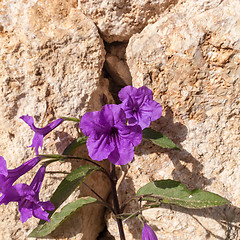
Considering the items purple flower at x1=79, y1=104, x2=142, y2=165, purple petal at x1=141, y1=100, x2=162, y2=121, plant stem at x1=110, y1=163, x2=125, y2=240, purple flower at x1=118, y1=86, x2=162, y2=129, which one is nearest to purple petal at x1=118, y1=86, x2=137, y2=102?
purple flower at x1=118, y1=86, x2=162, y2=129

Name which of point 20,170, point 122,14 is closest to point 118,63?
point 122,14

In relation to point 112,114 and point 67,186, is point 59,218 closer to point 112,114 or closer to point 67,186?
point 67,186

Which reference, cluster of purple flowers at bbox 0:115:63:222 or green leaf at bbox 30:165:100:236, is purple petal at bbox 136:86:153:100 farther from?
cluster of purple flowers at bbox 0:115:63:222

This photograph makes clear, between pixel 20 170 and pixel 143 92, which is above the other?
pixel 143 92

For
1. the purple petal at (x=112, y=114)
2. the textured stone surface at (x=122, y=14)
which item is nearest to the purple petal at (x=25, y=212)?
the purple petal at (x=112, y=114)

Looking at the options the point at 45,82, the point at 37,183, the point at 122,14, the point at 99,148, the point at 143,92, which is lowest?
the point at 37,183
